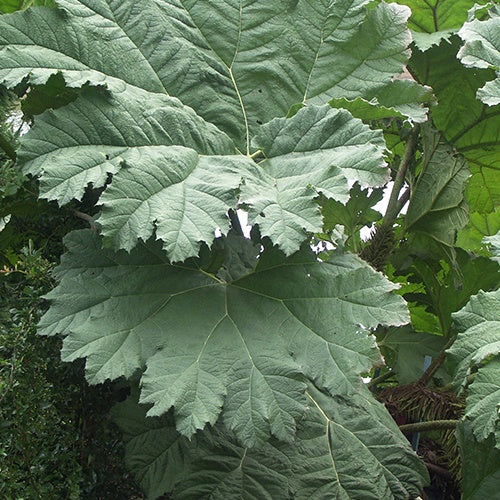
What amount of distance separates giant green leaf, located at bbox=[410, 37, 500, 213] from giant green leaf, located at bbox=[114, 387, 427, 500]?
2.34ft

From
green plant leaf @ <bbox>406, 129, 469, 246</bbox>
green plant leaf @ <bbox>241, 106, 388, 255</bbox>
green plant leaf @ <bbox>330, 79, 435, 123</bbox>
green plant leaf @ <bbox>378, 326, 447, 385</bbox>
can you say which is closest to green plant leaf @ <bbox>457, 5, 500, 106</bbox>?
green plant leaf @ <bbox>330, 79, 435, 123</bbox>

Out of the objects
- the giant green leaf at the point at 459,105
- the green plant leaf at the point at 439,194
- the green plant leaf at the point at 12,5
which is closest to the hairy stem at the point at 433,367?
the green plant leaf at the point at 439,194

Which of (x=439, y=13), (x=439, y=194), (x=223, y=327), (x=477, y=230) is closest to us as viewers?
(x=223, y=327)

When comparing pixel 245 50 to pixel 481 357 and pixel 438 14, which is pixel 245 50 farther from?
pixel 481 357

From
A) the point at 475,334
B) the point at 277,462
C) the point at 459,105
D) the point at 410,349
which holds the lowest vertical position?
the point at 410,349

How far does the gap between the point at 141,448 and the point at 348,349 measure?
38cm

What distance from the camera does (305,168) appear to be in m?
1.21

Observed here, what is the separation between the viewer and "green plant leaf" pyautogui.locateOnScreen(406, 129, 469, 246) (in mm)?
1697

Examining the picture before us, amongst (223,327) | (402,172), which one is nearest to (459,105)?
(402,172)

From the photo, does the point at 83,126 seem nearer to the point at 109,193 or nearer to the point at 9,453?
the point at 109,193

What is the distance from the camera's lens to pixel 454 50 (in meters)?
1.70

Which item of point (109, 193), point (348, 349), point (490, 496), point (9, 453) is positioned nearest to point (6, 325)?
point (9, 453)

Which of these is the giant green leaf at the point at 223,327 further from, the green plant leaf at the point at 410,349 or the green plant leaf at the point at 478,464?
the green plant leaf at the point at 410,349

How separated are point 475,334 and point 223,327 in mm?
469
